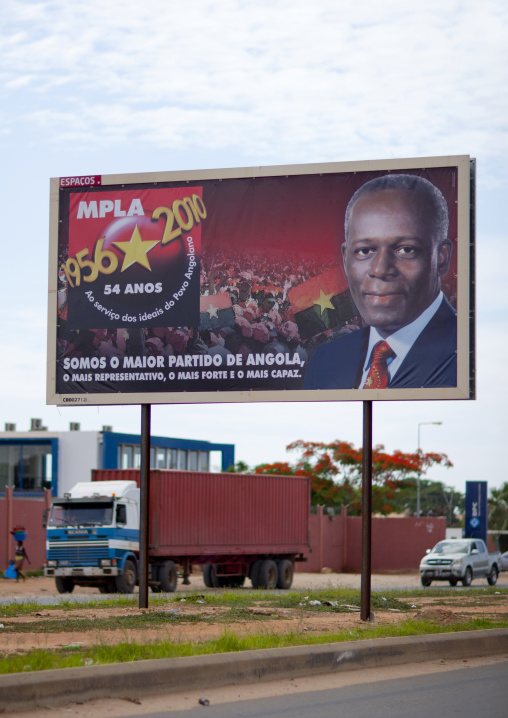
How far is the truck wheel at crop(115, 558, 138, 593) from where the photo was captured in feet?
88.3

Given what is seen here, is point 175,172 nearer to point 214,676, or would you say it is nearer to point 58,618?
point 58,618

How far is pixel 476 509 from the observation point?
153 ft

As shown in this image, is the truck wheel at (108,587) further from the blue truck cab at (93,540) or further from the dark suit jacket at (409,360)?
the dark suit jacket at (409,360)

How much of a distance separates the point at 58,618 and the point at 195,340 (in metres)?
4.55

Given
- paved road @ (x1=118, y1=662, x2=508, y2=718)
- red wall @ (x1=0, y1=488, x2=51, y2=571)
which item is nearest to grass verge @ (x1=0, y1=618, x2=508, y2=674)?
paved road @ (x1=118, y1=662, x2=508, y2=718)

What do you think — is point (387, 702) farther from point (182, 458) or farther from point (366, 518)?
point (182, 458)

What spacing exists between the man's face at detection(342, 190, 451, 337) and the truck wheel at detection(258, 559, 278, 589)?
59.7 ft

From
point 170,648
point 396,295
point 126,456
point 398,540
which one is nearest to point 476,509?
point 398,540

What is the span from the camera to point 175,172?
16562 millimetres

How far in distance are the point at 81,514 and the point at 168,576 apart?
10.4ft

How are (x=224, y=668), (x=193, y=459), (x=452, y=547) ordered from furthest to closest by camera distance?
1. (x=193, y=459)
2. (x=452, y=547)
3. (x=224, y=668)

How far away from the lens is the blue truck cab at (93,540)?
1046 inches

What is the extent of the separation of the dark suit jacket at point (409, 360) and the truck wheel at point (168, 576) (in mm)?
14203

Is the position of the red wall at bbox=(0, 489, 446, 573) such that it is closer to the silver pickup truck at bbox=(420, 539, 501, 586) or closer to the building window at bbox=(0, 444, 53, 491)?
the silver pickup truck at bbox=(420, 539, 501, 586)
